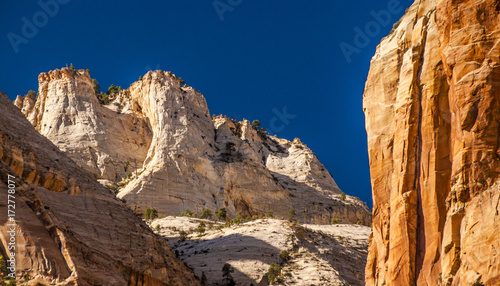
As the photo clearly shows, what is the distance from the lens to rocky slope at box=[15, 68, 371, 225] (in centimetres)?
9762

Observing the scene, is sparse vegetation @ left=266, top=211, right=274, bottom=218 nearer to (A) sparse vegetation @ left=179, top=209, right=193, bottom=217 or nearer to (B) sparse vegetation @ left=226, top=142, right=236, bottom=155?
(A) sparse vegetation @ left=179, top=209, right=193, bottom=217

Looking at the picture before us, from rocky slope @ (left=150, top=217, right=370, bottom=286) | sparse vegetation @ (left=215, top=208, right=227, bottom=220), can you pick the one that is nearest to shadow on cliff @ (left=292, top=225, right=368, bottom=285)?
rocky slope @ (left=150, top=217, right=370, bottom=286)

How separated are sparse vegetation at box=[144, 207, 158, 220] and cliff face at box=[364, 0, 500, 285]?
49232 mm

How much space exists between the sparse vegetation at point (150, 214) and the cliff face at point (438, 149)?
49.2 m

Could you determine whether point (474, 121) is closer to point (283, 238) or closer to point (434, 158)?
point (434, 158)

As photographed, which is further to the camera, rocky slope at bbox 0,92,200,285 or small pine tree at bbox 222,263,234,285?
small pine tree at bbox 222,263,234,285

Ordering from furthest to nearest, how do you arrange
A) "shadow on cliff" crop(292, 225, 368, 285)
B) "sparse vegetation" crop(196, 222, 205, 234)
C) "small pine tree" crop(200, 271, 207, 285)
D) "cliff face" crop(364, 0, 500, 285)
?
"sparse vegetation" crop(196, 222, 205, 234), "shadow on cliff" crop(292, 225, 368, 285), "small pine tree" crop(200, 271, 207, 285), "cliff face" crop(364, 0, 500, 285)

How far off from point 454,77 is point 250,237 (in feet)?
139

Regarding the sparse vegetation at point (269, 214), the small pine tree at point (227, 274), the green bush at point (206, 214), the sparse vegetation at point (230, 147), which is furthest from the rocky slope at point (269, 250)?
the sparse vegetation at point (230, 147)

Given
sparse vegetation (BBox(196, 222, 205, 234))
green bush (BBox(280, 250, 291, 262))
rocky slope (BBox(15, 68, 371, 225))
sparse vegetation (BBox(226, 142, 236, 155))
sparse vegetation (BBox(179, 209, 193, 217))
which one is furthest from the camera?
sparse vegetation (BBox(226, 142, 236, 155))

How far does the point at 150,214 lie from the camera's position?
86062 mm

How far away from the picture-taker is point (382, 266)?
37.0 meters

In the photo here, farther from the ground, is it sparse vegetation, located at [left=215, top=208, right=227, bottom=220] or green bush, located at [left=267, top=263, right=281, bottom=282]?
sparse vegetation, located at [left=215, top=208, right=227, bottom=220]

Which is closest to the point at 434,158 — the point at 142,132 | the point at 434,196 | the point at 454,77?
the point at 434,196
